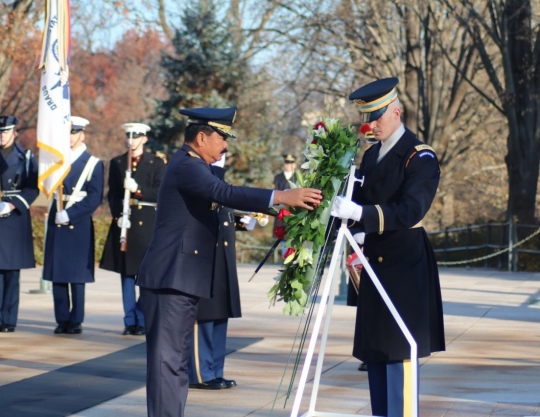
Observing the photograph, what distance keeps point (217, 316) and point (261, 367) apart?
105cm

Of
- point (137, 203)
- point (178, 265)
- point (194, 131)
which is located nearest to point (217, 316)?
point (178, 265)

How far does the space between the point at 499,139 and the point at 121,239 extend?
90.4ft

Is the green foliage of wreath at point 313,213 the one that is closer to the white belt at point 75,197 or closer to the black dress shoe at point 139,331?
the black dress shoe at point 139,331

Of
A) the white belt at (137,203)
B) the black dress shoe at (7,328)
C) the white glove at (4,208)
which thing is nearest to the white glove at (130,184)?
the white belt at (137,203)

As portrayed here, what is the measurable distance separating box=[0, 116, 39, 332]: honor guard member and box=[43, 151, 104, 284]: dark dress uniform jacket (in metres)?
0.37

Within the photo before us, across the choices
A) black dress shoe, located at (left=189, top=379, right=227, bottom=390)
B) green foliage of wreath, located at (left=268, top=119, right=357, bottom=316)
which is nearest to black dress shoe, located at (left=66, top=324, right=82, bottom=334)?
black dress shoe, located at (left=189, top=379, right=227, bottom=390)

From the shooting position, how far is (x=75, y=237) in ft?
35.7

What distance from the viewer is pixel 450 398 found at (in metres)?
7.43

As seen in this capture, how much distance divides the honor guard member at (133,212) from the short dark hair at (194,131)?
4.53m

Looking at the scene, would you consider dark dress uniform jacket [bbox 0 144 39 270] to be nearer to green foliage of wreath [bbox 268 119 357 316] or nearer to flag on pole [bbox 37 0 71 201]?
flag on pole [bbox 37 0 71 201]

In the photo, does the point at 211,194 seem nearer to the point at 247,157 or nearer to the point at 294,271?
the point at 294,271

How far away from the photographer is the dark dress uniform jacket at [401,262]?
5.47m

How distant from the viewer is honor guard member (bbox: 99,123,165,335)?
10.7m

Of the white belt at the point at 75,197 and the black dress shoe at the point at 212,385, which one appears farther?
the white belt at the point at 75,197
